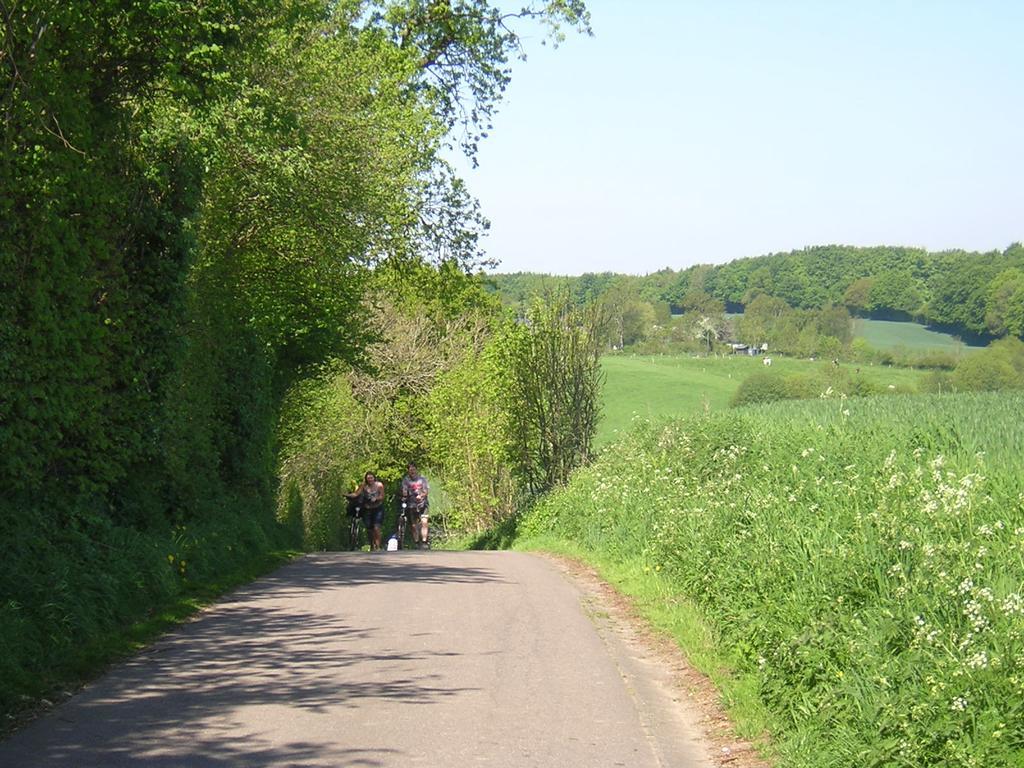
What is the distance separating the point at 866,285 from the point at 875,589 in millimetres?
124930

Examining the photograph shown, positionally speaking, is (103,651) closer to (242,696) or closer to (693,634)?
(242,696)

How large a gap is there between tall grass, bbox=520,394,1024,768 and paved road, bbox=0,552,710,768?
88cm

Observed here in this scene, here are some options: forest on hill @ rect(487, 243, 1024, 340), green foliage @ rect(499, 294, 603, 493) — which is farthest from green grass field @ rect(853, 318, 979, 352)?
green foliage @ rect(499, 294, 603, 493)

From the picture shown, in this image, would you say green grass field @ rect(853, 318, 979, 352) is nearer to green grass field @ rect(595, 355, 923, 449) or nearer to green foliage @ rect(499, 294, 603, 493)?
green grass field @ rect(595, 355, 923, 449)

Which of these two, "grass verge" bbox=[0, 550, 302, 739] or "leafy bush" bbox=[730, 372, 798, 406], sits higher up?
"grass verge" bbox=[0, 550, 302, 739]

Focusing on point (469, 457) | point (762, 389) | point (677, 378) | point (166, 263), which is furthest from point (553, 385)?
point (677, 378)

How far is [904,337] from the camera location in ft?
344

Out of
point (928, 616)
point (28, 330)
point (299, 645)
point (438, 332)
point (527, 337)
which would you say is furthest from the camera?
point (438, 332)

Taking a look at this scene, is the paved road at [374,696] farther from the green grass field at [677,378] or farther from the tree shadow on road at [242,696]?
the green grass field at [677,378]

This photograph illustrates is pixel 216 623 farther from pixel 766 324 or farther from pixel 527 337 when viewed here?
pixel 766 324

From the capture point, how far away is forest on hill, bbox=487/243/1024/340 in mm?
87500

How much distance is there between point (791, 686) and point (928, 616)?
1.21 meters

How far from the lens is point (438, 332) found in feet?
169

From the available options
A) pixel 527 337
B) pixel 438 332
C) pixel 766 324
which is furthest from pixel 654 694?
pixel 766 324
